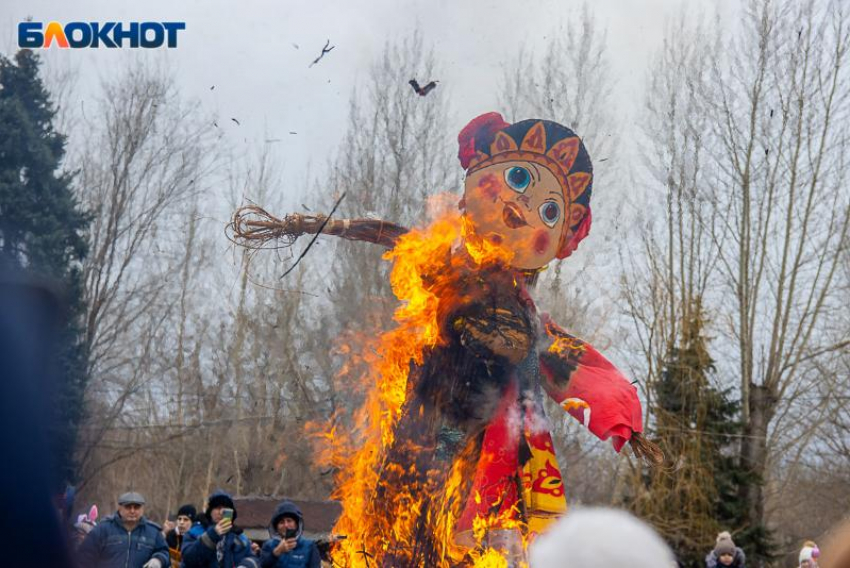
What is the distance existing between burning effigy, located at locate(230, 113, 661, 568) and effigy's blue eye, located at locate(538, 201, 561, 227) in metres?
0.02

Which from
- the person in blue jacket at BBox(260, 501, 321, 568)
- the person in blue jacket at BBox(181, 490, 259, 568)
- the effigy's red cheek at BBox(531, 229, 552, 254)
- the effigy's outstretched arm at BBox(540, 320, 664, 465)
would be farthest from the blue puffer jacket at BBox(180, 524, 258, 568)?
the effigy's red cheek at BBox(531, 229, 552, 254)

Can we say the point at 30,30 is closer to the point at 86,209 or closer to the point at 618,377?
the point at 86,209

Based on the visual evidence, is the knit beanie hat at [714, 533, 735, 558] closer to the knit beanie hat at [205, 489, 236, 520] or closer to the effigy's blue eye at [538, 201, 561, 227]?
the effigy's blue eye at [538, 201, 561, 227]

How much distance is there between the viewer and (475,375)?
8.23m

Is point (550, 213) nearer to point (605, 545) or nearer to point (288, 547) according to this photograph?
point (288, 547)

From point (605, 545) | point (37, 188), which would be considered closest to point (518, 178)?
point (605, 545)

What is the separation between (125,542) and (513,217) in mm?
4108

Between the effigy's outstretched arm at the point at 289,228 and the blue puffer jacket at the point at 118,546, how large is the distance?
258 cm

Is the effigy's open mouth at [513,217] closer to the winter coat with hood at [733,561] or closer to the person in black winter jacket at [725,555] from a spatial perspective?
the person in black winter jacket at [725,555]

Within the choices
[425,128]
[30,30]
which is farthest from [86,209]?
[425,128]

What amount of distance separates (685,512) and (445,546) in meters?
13.6

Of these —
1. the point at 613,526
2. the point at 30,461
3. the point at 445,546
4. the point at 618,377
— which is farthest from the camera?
the point at 618,377

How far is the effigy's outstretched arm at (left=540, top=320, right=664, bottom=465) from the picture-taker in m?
8.74

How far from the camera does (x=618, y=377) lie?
8.94 metres
